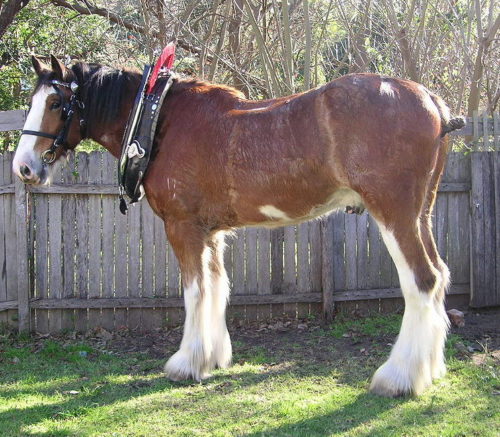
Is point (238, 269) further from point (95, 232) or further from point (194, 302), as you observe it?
point (194, 302)

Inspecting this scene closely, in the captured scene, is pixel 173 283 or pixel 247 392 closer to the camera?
pixel 247 392

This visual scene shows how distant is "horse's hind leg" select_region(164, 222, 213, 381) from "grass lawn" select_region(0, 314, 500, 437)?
14cm

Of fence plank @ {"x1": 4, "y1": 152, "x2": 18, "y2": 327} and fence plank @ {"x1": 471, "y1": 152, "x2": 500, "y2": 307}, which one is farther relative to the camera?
fence plank @ {"x1": 471, "y1": 152, "x2": 500, "y2": 307}

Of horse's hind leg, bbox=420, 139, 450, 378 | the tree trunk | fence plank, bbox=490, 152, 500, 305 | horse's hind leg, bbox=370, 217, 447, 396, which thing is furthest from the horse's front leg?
the tree trunk

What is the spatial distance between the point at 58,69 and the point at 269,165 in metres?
1.81

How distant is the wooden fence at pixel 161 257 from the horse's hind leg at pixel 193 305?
182cm

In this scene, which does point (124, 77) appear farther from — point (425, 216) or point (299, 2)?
point (299, 2)

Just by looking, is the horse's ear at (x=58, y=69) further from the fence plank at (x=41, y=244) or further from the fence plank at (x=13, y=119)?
the fence plank at (x=41, y=244)

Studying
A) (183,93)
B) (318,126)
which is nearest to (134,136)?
(183,93)

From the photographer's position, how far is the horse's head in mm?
4211

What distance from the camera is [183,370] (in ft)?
13.9

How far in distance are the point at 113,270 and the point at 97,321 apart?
582mm

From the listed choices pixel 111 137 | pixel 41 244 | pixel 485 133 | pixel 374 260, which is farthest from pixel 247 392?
pixel 485 133

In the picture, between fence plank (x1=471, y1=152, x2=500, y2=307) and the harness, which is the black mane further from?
fence plank (x1=471, y1=152, x2=500, y2=307)
